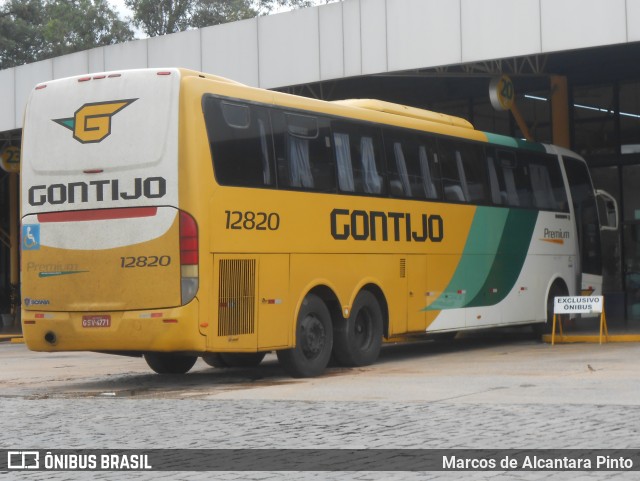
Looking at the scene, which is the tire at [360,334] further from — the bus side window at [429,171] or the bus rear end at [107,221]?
the bus rear end at [107,221]

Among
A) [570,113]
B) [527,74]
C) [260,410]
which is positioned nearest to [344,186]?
[260,410]

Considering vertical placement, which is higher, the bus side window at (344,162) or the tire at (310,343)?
the bus side window at (344,162)

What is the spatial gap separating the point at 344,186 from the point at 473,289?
4113 millimetres

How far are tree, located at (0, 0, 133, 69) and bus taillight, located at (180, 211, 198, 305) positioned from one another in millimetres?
59099

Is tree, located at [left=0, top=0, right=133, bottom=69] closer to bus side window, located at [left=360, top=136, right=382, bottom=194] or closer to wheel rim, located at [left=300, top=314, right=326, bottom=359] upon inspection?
bus side window, located at [left=360, top=136, right=382, bottom=194]

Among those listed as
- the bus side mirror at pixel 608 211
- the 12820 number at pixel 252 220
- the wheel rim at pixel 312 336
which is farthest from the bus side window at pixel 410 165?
the bus side mirror at pixel 608 211

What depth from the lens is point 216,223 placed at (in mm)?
14312

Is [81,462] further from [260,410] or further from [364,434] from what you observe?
[260,410]

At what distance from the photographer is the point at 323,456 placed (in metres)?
8.75

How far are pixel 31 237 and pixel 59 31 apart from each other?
58.5 meters

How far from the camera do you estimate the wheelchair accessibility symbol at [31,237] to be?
14.9m

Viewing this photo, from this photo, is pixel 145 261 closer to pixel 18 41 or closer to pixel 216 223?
pixel 216 223

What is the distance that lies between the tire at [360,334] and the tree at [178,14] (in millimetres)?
57781

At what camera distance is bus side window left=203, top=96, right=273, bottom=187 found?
1452 centimetres
